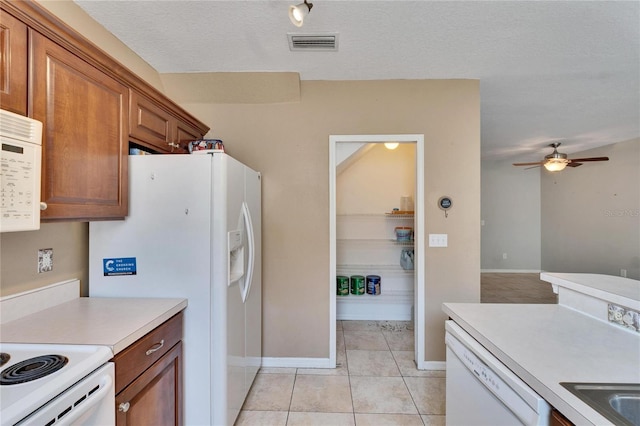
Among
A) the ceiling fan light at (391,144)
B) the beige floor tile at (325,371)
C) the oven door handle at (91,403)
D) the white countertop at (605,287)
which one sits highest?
the ceiling fan light at (391,144)

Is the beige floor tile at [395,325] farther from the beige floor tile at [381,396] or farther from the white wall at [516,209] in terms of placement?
the white wall at [516,209]

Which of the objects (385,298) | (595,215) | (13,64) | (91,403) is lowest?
(385,298)

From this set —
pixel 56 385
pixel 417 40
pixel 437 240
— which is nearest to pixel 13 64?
pixel 56 385

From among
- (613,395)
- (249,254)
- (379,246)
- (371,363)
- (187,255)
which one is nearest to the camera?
(613,395)

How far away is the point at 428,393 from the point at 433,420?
0.30 metres

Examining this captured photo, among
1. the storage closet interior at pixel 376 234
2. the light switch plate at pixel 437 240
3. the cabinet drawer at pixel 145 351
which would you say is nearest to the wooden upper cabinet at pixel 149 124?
the cabinet drawer at pixel 145 351

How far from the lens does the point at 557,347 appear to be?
39.9 inches

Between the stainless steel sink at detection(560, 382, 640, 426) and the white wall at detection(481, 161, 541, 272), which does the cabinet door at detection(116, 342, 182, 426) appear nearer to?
the stainless steel sink at detection(560, 382, 640, 426)

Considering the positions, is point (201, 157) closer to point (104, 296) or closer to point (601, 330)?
point (104, 296)

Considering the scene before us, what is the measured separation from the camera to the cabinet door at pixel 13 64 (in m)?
0.97

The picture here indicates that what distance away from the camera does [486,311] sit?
1.40 meters

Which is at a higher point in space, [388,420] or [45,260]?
[45,260]

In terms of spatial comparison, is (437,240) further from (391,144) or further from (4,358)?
(4,358)

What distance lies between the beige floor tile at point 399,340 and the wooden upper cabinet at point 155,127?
8.95 feet
